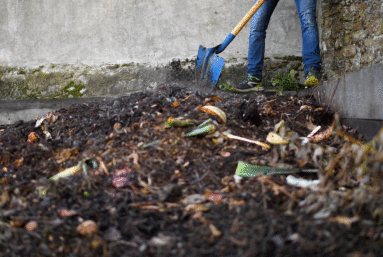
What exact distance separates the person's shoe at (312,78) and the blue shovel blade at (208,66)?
902 millimetres

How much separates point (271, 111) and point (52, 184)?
1429 millimetres

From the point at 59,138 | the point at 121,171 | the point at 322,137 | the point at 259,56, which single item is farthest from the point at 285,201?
the point at 259,56

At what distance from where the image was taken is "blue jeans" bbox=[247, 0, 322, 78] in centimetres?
310

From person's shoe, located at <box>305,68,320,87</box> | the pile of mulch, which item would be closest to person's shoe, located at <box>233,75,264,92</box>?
person's shoe, located at <box>305,68,320,87</box>

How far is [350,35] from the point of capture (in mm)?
3445

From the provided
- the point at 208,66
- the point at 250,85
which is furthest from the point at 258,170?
the point at 208,66

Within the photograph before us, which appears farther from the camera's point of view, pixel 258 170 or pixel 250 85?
pixel 250 85

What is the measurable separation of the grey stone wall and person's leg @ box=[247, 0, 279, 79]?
2.67ft

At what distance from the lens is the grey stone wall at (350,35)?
3064mm

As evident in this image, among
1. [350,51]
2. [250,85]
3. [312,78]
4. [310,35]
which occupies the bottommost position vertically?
[250,85]

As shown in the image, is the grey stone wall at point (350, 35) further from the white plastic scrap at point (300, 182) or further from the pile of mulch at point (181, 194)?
the white plastic scrap at point (300, 182)

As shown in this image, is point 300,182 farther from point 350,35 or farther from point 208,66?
point 350,35

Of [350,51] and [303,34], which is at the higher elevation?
[303,34]

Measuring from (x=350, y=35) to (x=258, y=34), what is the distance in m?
1.07
